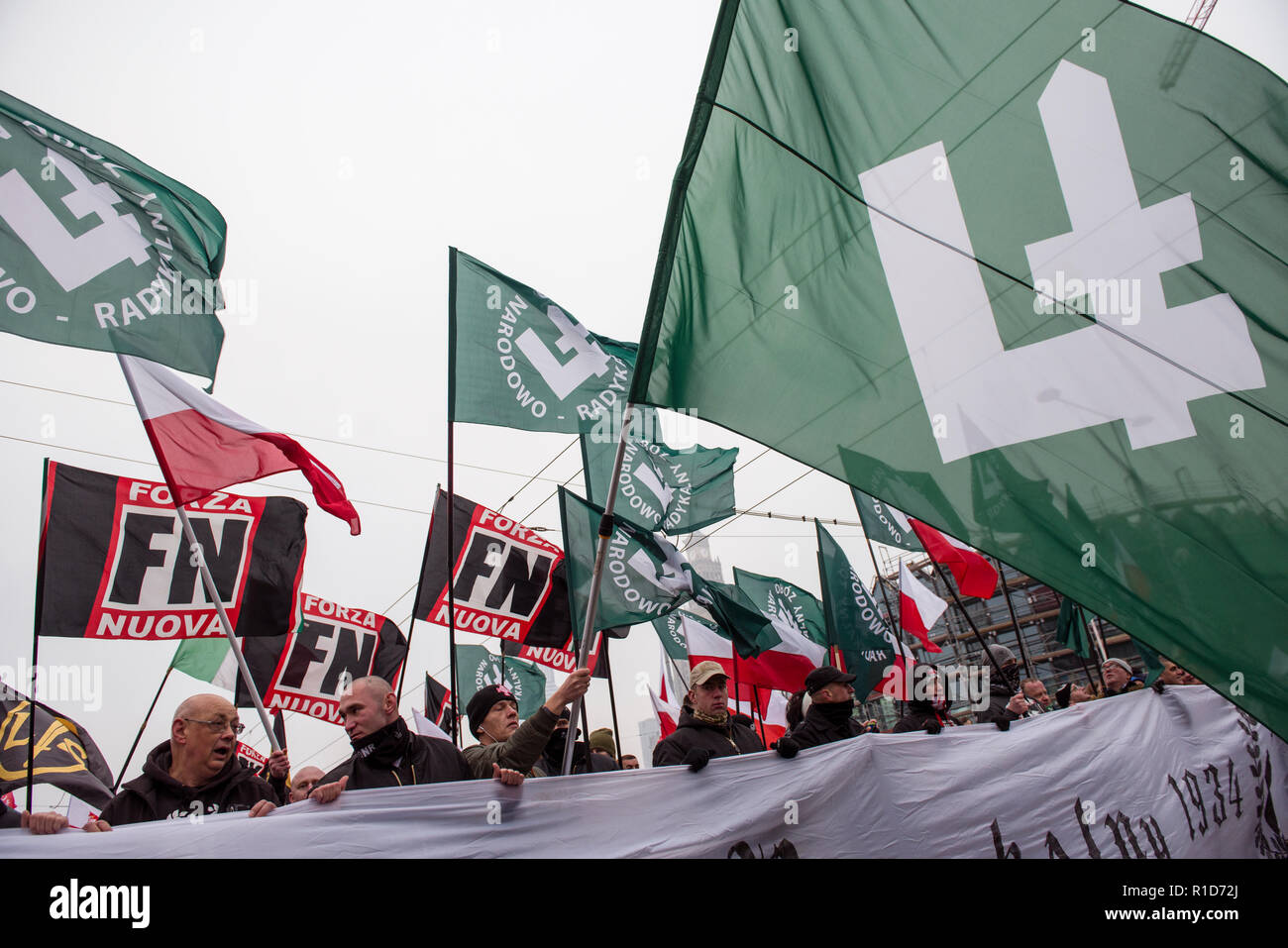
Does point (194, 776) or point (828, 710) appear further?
point (828, 710)

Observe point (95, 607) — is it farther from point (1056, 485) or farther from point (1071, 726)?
point (1071, 726)

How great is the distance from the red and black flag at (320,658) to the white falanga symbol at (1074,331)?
24.3ft

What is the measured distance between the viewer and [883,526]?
12.0m

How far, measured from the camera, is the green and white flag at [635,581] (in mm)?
6242

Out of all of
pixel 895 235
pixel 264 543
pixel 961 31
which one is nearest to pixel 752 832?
pixel 895 235

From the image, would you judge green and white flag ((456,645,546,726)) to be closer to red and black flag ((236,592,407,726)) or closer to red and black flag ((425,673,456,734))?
red and black flag ((425,673,456,734))

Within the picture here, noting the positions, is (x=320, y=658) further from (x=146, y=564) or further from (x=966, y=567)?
(x=966, y=567)

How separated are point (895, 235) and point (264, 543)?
18.8 feet

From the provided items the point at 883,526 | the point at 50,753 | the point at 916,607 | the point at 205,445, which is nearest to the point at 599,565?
the point at 205,445

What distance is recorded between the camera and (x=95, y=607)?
5.78 metres

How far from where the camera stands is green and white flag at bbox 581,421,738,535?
8.45 meters

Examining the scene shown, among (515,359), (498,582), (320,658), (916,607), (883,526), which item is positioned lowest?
(320,658)

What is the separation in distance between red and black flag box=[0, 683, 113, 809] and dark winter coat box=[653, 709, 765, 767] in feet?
15.2
